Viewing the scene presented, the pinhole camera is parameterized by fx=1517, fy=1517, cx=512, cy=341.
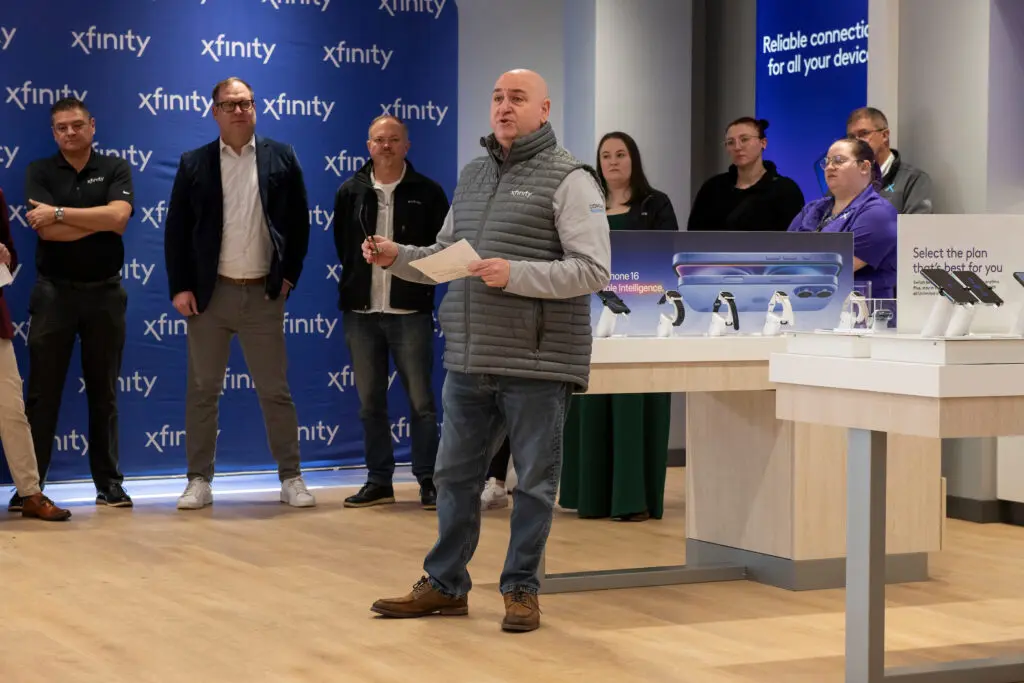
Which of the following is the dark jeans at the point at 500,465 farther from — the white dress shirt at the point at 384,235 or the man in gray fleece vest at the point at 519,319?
the man in gray fleece vest at the point at 519,319

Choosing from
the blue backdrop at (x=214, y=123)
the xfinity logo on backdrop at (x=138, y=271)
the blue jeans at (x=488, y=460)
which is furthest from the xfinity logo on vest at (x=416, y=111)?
the blue jeans at (x=488, y=460)

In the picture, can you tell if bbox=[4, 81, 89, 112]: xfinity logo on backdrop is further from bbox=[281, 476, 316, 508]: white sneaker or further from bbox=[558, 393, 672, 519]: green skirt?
bbox=[558, 393, 672, 519]: green skirt

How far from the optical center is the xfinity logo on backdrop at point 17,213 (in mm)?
7176

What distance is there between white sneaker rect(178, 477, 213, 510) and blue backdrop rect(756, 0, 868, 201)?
3.46 metres

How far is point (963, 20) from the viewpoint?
6.82 meters

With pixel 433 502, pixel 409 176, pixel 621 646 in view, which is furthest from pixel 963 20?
pixel 621 646

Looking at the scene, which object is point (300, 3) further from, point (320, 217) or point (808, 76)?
point (808, 76)

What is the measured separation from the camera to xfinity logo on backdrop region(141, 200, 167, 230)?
7496 mm

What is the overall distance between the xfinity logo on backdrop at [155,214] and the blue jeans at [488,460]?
356cm

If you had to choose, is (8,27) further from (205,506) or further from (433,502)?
(433,502)

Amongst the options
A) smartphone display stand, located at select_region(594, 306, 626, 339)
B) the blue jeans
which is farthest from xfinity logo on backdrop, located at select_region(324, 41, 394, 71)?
the blue jeans

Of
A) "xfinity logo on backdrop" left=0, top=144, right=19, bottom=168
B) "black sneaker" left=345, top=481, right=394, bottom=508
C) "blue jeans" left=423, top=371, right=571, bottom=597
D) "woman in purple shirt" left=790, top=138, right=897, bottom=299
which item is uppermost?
"xfinity logo on backdrop" left=0, top=144, right=19, bottom=168

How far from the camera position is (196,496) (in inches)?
270

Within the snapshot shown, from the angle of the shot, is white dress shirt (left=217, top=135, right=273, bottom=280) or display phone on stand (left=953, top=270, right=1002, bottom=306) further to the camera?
white dress shirt (left=217, top=135, right=273, bottom=280)
